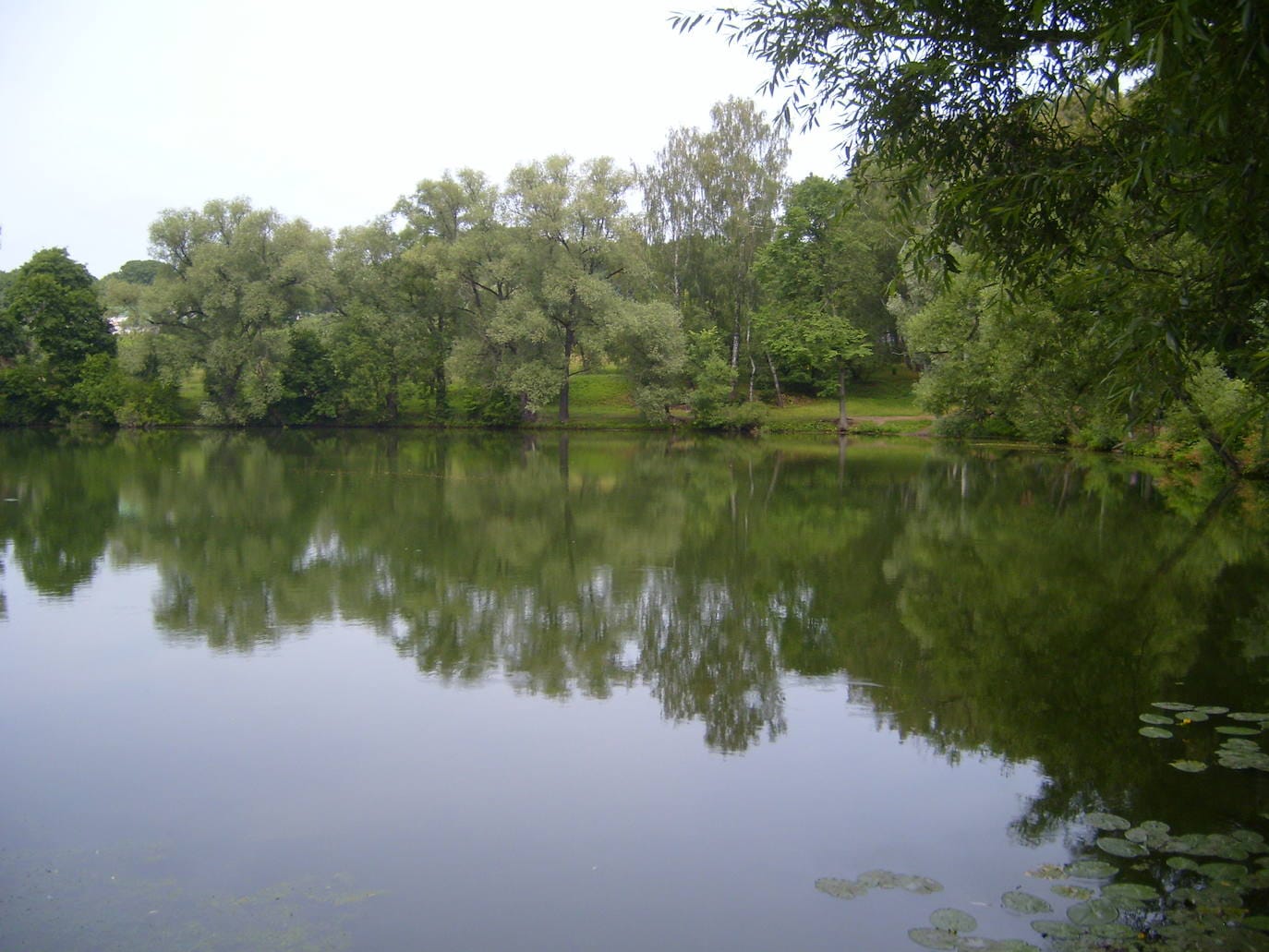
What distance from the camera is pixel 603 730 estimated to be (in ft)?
25.9

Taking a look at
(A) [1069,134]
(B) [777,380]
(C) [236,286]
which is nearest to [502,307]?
(C) [236,286]

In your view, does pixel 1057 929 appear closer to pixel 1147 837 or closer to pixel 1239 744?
pixel 1147 837

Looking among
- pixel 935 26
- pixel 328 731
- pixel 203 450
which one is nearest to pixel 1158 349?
pixel 935 26

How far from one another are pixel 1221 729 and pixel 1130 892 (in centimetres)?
317

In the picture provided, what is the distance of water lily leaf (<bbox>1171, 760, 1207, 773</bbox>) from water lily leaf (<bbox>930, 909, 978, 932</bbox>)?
2.69m

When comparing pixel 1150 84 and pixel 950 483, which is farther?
pixel 950 483

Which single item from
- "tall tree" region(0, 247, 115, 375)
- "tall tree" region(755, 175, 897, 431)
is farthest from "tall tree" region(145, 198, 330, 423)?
"tall tree" region(755, 175, 897, 431)

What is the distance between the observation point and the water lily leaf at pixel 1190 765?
6895 mm

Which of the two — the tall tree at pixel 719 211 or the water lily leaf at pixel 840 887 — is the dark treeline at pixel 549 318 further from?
the water lily leaf at pixel 840 887

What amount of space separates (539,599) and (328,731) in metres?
4.75

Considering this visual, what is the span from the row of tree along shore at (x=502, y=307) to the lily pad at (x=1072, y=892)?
3691cm

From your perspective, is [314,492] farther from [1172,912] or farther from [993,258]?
[1172,912]

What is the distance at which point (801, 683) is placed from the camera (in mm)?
9172

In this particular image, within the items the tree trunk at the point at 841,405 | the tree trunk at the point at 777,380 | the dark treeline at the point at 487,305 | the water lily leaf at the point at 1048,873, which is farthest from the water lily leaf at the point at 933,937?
the tree trunk at the point at 777,380
